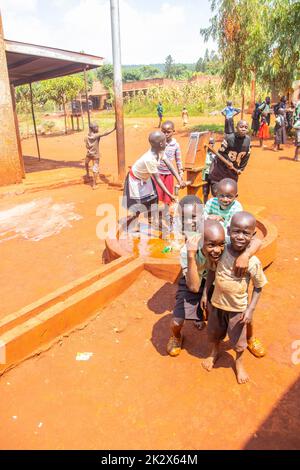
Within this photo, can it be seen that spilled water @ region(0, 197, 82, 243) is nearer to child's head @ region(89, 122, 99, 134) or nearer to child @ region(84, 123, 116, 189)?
child @ region(84, 123, 116, 189)

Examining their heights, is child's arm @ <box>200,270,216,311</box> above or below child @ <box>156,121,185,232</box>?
below

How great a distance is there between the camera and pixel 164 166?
16.2ft

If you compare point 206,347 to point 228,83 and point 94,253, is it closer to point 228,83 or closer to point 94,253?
point 94,253

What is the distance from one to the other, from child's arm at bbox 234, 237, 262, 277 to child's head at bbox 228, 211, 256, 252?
5 cm

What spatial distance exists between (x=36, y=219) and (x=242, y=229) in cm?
489

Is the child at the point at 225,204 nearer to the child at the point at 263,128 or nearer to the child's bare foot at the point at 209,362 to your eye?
the child's bare foot at the point at 209,362

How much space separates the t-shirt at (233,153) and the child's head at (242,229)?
2738mm

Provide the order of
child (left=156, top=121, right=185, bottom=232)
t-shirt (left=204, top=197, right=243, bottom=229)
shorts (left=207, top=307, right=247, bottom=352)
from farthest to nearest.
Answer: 1. child (left=156, top=121, right=185, bottom=232)
2. t-shirt (left=204, top=197, right=243, bottom=229)
3. shorts (left=207, top=307, right=247, bottom=352)

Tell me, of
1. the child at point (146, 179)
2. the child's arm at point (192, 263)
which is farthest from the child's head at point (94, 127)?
the child's arm at point (192, 263)

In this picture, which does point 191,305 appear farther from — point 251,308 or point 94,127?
point 94,127

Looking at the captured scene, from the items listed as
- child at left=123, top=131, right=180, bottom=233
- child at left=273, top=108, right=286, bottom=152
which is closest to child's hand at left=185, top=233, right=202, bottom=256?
child at left=123, top=131, right=180, bottom=233

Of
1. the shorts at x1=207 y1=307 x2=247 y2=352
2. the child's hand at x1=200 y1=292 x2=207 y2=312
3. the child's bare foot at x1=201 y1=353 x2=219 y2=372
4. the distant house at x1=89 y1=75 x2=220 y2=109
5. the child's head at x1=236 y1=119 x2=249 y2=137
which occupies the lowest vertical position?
the child's bare foot at x1=201 y1=353 x2=219 y2=372

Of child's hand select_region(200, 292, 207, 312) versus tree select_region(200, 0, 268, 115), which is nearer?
child's hand select_region(200, 292, 207, 312)

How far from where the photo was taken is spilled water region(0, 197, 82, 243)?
573cm
